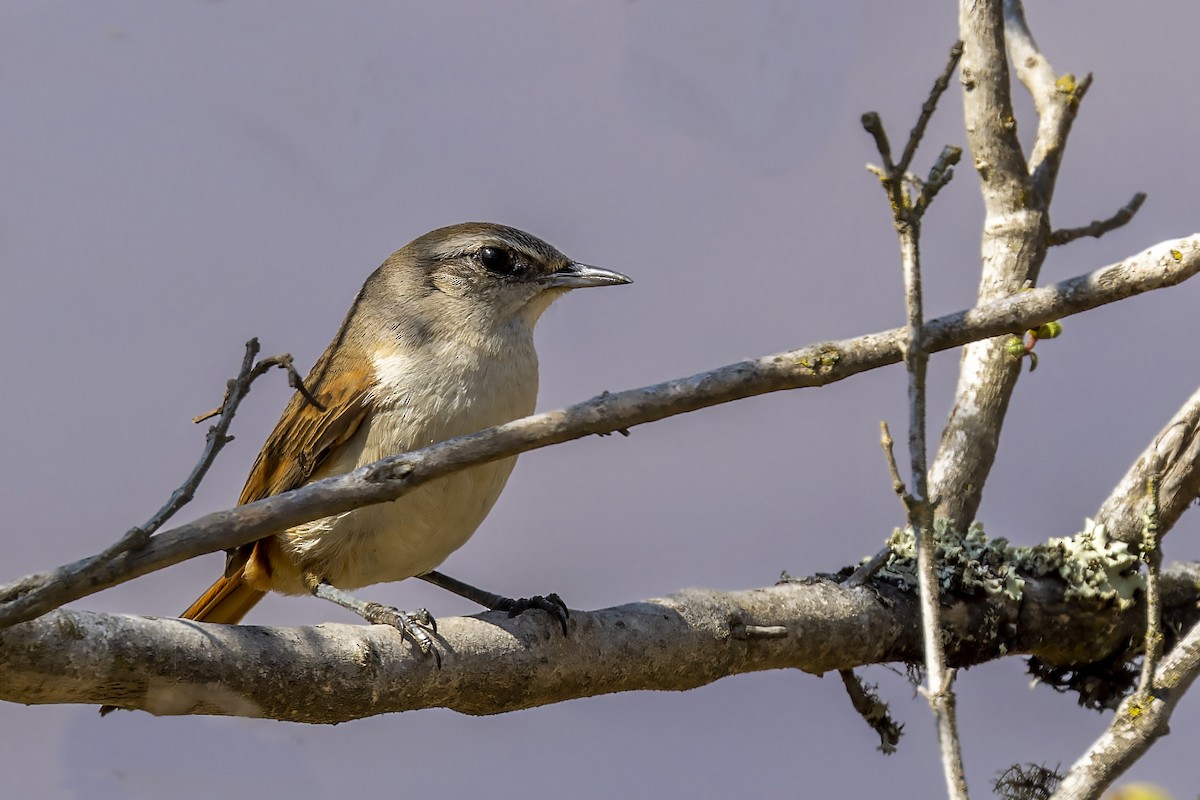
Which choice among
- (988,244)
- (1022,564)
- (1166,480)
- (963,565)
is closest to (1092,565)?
(1022,564)

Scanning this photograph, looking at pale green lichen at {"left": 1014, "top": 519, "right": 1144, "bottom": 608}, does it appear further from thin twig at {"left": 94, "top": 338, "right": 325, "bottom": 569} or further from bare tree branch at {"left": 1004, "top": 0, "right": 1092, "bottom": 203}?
thin twig at {"left": 94, "top": 338, "right": 325, "bottom": 569}

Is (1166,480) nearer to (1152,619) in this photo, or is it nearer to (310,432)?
(1152,619)

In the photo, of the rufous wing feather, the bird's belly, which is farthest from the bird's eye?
the bird's belly

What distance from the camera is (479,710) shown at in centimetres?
343

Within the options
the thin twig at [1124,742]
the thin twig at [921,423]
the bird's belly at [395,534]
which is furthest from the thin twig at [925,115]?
the bird's belly at [395,534]

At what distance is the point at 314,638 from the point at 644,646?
1.09m

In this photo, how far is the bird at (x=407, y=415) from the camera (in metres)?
4.01

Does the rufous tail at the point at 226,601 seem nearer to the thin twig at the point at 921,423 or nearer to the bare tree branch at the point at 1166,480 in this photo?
the thin twig at the point at 921,423

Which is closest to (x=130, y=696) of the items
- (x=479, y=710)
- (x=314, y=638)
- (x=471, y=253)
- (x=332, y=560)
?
(x=314, y=638)

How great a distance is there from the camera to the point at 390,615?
353 centimetres

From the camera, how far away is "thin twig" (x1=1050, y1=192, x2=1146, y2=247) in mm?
4871

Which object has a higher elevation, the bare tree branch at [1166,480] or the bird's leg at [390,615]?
the bare tree branch at [1166,480]

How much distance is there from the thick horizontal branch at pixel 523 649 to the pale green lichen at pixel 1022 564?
2.2 inches

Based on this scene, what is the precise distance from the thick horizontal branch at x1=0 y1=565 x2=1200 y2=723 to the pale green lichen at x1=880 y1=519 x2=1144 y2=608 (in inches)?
2.2
